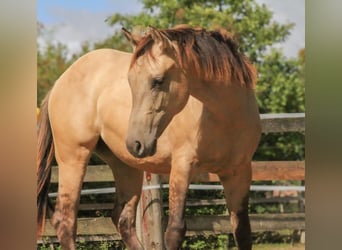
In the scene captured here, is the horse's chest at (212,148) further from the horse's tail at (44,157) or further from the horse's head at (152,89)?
the horse's tail at (44,157)

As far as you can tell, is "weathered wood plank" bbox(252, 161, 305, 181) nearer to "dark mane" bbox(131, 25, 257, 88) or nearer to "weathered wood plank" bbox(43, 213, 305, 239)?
"weathered wood plank" bbox(43, 213, 305, 239)

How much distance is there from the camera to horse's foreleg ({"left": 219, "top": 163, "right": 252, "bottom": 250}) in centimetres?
282

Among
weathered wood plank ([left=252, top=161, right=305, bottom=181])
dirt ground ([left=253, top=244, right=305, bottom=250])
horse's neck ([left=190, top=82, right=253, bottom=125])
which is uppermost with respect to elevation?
horse's neck ([left=190, top=82, right=253, bottom=125])

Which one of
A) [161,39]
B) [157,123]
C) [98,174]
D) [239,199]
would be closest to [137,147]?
[157,123]

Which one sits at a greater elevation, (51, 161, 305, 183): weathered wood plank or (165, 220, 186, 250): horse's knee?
(51, 161, 305, 183): weathered wood plank

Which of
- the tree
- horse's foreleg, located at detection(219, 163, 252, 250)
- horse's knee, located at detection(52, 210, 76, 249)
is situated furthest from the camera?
the tree

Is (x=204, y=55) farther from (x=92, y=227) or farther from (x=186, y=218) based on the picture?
(x=92, y=227)

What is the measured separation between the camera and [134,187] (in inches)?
124

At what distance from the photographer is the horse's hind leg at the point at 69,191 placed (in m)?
3.09

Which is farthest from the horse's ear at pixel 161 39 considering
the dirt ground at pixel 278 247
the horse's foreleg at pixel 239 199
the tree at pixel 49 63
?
the tree at pixel 49 63

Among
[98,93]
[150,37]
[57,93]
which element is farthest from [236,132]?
[57,93]

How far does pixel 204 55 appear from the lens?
259 cm

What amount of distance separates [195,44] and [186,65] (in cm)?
11

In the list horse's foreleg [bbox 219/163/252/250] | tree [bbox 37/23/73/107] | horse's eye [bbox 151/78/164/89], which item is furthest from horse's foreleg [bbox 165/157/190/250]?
tree [bbox 37/23/73/107]
